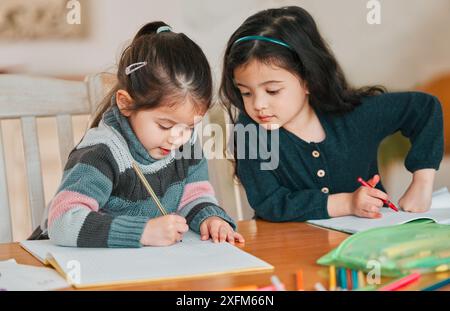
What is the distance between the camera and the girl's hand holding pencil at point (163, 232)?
1068 millimetres

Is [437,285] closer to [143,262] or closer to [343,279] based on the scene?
[343,279]

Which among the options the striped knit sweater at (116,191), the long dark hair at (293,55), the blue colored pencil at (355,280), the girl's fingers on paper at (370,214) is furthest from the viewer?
the long dark hair at (293,55)

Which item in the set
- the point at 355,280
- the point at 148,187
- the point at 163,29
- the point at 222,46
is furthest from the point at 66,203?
the point at 222,46

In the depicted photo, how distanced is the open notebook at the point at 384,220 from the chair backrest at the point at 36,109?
0.53m

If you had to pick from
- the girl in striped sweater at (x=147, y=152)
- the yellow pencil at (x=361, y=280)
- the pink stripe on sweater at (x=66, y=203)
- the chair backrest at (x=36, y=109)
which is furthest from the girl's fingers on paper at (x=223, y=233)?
the chair backrest at (x=36, y=109)

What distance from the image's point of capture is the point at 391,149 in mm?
2082

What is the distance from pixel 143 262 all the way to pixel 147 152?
336mm

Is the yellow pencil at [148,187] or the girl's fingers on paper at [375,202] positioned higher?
the yellow pencil at [148,187]

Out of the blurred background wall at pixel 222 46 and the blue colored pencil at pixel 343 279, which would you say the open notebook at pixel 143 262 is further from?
the blurred background wall at pixel 222 46

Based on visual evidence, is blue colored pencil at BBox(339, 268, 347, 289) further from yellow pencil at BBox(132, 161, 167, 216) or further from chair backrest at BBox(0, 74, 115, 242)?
chair backrest at BBox(0, 74, 115, 242)

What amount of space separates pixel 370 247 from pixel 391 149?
3.93 ft

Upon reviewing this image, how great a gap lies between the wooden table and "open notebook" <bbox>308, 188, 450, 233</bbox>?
2 centimetres

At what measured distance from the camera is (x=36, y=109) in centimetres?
140
